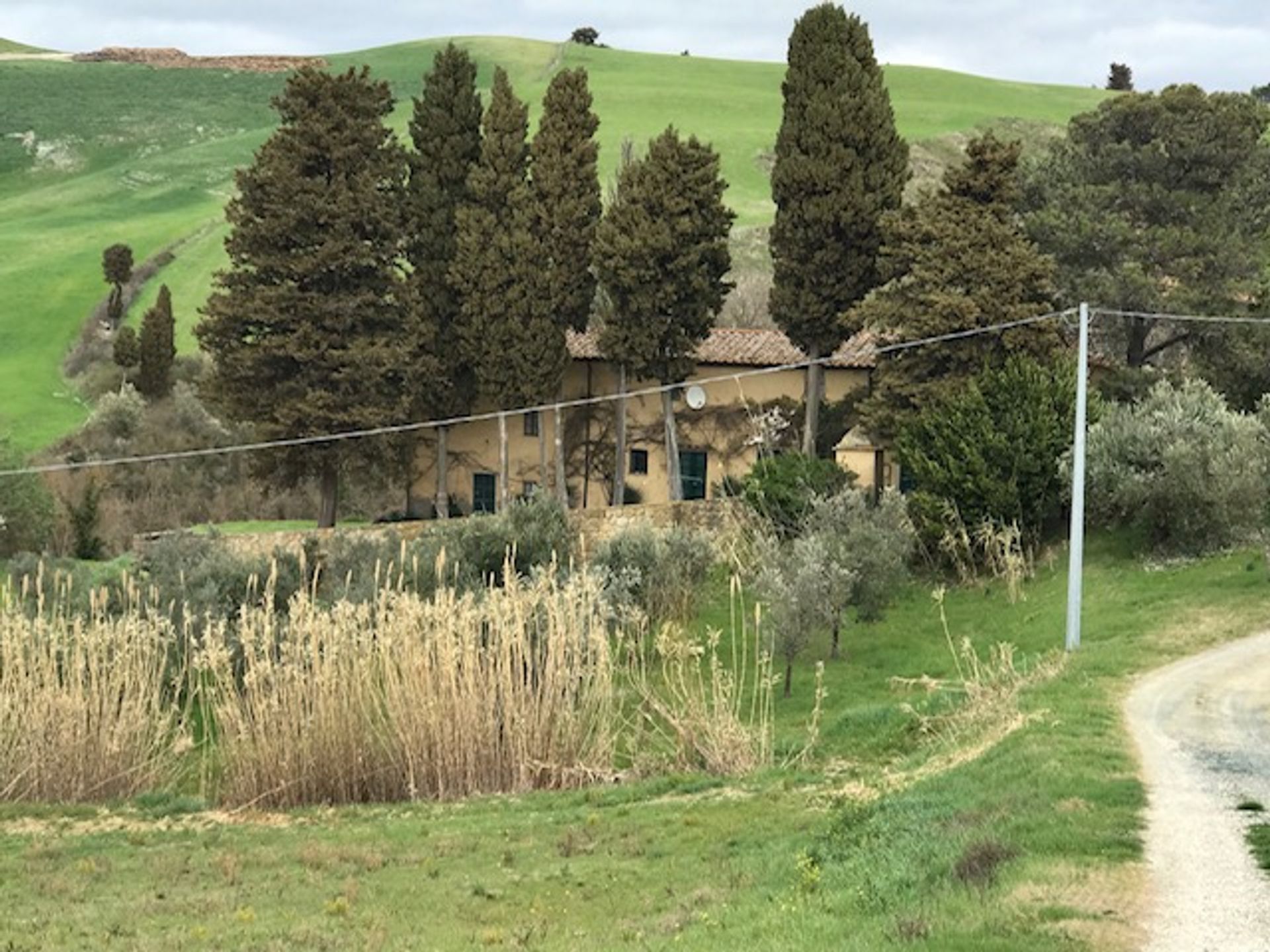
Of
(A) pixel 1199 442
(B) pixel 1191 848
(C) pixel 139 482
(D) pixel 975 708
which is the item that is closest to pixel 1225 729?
(D) pixel 975 708

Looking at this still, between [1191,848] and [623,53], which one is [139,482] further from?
[623,53]

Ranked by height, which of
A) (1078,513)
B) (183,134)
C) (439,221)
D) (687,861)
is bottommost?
(687,861)

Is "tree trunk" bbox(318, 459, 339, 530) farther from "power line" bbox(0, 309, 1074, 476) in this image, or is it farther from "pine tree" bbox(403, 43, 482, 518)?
"pine tree" bbox(403, 43, 482, 518)

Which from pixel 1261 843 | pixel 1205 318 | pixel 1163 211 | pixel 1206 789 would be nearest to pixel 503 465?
pixel 1205 318

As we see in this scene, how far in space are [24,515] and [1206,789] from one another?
34.1 m

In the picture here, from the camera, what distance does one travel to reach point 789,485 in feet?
112

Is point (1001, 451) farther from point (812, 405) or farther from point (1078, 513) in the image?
point (1078, 513)

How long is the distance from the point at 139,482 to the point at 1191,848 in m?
43.6

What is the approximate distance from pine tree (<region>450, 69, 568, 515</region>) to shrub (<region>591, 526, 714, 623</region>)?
9559mm

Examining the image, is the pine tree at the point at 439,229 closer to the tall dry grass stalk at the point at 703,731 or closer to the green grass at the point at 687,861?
the tall dry grass stalk at the point at 703,731

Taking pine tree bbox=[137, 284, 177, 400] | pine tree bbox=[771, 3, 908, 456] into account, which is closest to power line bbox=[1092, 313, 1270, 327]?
pine tree bbox=[771, 3, 908, 456]

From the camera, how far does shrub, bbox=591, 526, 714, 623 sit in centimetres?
2859

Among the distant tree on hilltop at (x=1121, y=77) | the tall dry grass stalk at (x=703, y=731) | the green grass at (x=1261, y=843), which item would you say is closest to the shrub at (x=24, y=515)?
the tall dry grass stalk at (x=703, y=731)

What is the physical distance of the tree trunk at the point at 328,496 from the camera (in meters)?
38.8
